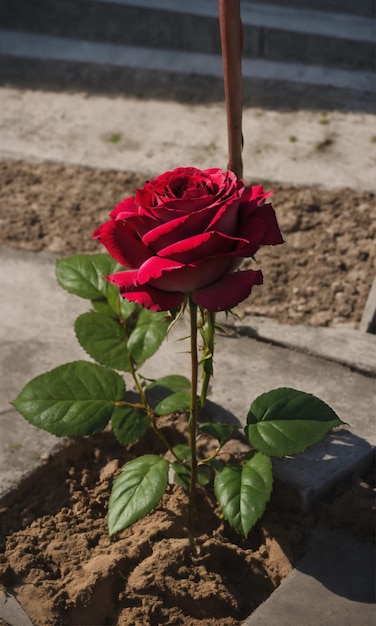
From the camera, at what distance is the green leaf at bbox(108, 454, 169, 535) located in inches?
68.7

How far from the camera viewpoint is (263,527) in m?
1.99

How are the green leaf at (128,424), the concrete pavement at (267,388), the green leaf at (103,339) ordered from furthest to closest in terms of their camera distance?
the green leaf at (103,339)
the green leaf at (128,424)
the concrete pavement at (267,388)

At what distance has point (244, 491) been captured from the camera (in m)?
1.78

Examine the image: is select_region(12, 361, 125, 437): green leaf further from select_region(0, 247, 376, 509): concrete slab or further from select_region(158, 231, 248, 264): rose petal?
select_region(158, 231, 248, 264): rose petal

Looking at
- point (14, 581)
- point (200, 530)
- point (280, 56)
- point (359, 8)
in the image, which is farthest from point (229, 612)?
point (359, 8)

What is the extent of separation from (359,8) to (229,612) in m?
4.27

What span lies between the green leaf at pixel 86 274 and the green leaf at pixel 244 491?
576 millimetres

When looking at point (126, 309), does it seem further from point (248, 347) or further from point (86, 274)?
point (248, 347)

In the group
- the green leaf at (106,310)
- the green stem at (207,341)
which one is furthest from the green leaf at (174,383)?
the green stem at (207,341)

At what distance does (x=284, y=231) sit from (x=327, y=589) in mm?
1517

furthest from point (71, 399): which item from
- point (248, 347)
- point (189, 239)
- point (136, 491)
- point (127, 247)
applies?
point (248, 347)

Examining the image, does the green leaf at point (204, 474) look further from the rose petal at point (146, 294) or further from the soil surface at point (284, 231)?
the soil surface at point (284, 231)

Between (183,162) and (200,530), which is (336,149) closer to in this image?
(183,162)

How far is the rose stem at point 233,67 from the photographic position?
69.2 inches
